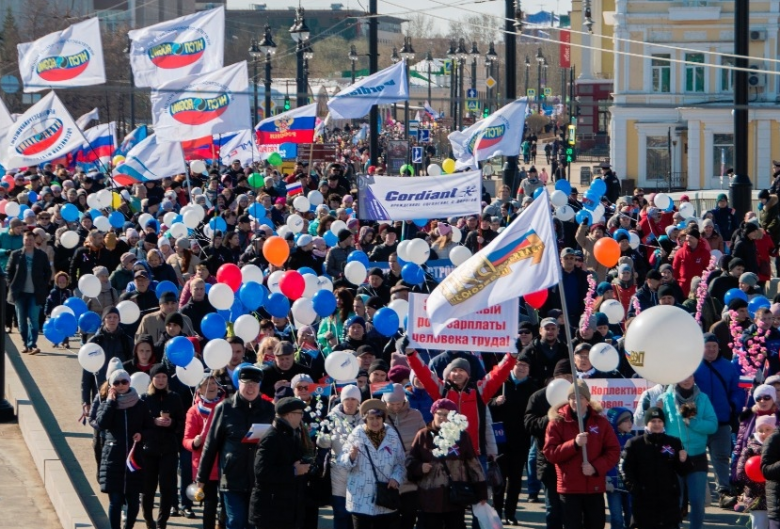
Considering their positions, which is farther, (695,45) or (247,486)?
(695,45)

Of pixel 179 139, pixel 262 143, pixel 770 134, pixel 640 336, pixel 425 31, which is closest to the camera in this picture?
pixel 640 336

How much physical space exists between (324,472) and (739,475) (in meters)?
2.82

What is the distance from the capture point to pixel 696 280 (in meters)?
16.7

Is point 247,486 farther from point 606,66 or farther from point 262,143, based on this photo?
point 606,66

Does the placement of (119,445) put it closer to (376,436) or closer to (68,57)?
(376,436)

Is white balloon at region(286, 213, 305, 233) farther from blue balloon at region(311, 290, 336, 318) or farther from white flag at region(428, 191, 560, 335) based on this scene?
white flag at region(428, 191, 560, 335)

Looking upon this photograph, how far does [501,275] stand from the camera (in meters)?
10.6

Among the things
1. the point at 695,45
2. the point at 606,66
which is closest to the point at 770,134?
the point at 695,45

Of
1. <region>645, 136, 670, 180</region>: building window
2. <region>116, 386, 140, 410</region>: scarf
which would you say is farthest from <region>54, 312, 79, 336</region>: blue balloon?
<region>645, 136, 670, 180</region>: building window

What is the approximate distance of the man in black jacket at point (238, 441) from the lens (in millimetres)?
10727

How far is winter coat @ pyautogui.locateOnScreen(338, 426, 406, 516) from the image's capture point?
1050 cm

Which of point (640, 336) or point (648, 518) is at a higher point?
point (640, 336)

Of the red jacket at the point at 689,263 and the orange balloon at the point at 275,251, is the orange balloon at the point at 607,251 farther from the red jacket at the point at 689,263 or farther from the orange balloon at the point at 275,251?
the orange balloon at the point at 275,251

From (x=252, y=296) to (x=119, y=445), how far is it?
12.4ft
